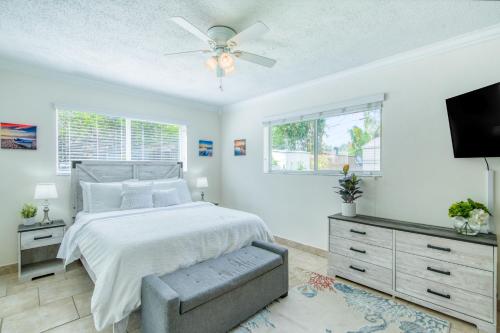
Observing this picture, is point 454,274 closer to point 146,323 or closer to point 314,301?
point 314,301

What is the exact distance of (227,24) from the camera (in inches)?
83.8

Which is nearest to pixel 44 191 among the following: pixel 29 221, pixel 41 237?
pixel 29 221

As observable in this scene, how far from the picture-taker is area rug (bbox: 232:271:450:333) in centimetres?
199

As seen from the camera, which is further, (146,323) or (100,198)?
(100,198)

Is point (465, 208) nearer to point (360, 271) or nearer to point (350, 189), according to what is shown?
point (350, 189)

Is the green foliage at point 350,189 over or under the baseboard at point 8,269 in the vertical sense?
over

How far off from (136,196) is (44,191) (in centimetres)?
102

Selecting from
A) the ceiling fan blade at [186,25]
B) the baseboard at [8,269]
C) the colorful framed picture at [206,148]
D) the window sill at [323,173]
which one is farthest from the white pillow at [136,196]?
the ceiling fan blade at [186,25]

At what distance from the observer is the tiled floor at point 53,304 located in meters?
2.00

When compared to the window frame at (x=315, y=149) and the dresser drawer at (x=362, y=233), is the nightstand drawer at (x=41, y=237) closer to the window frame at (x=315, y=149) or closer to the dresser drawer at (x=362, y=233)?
the window frame at (x=315, y=149)

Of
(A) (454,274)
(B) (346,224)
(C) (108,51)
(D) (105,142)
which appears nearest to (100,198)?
(D) (105,142)

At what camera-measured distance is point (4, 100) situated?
9.64 feet

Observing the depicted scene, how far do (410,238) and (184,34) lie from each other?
293 cm

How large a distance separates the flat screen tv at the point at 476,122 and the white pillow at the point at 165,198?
3.50 m
